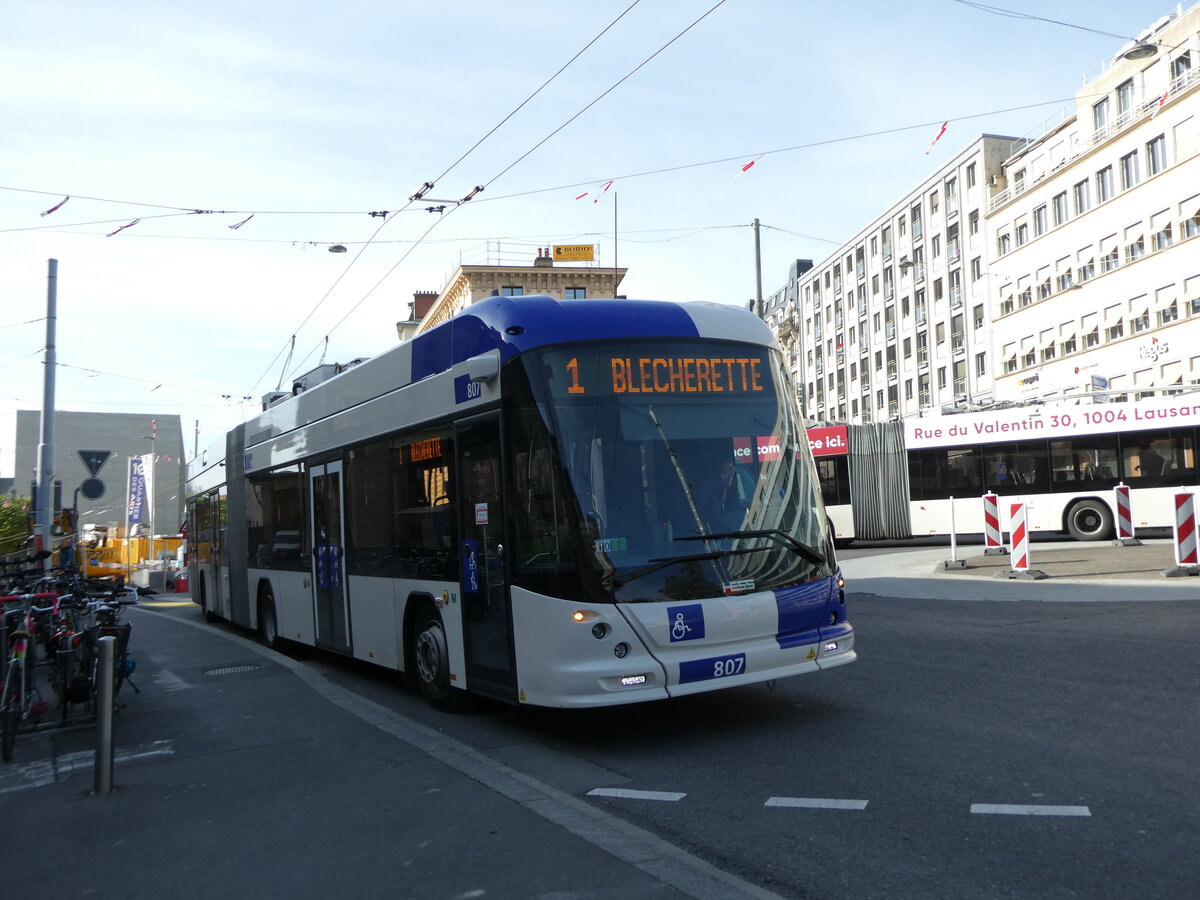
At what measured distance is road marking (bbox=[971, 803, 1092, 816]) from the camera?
480 cm

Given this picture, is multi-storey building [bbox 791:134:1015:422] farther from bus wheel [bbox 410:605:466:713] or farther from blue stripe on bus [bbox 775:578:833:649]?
blue stripe on bus [bbox 775:578:833:649]

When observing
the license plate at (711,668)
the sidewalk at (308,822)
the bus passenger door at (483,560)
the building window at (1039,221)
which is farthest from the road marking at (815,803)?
the building window at (1039,221)

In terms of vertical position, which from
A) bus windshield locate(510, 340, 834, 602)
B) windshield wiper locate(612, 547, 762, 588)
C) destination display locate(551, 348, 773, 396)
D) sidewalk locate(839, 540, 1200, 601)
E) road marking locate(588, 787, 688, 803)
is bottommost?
road marking locate(588, 787, 688, 803)

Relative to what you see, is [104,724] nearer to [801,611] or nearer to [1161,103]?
[801,611]

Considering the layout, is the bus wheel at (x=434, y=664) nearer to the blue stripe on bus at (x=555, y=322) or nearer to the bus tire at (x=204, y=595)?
the blue stripe on bus at (x=555, y=322)

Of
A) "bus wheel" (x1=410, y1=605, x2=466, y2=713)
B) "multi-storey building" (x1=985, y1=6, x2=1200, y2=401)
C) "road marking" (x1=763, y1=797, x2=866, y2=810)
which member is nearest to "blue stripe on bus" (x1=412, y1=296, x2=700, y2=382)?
"bus wheel" (x1=410, y1=605, x2=466, y2=713)

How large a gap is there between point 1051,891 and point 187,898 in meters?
3.29

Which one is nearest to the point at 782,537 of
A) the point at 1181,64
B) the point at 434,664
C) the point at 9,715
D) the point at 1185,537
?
the point at 434,664

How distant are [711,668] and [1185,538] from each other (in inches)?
460

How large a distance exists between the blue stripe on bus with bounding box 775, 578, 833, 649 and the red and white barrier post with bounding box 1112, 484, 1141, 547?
17.1 metres

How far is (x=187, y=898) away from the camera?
432cm

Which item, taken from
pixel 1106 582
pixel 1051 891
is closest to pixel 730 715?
pixel 1051 891

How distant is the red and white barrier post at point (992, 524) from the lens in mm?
20406

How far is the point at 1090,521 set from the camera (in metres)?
24.7
